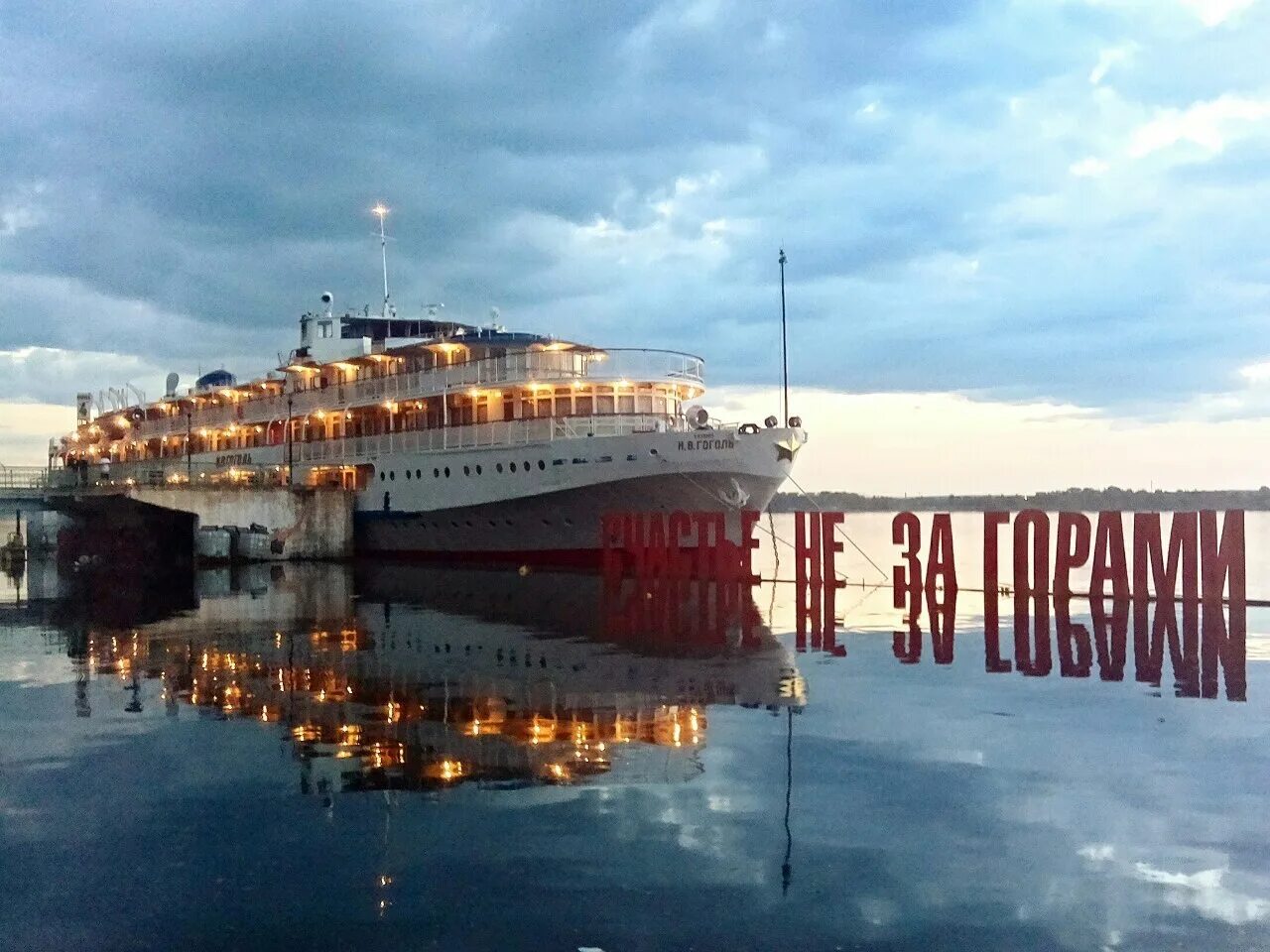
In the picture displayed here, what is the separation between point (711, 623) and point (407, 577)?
652 inches

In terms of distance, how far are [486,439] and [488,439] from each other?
13cm

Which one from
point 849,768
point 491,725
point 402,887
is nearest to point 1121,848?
point 849,768

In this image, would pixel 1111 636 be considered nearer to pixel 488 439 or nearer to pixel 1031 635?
pixel 1031 635

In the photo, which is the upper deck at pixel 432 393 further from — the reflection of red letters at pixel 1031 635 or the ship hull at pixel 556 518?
the reflection of red letters at pixel 1031 635

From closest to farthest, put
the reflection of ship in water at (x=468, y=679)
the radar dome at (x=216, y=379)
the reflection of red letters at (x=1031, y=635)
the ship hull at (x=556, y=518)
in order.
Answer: the reflection of ship in water at (x=468, y=679)
the reflection of red letters at (x=1031, y=635)
the ship hull at (x=556, y=518)
the radar dome at (x=216, y=379)

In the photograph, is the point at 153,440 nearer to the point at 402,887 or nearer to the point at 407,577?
the point at 407,577

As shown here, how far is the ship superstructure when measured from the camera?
33094 millimetres

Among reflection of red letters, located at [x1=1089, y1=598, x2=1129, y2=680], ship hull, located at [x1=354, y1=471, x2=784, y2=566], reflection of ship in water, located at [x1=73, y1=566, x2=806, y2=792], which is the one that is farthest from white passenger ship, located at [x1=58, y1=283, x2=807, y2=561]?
reflection of red letters, located at [x1=1089, y1=598, x2=1129, y2=680]

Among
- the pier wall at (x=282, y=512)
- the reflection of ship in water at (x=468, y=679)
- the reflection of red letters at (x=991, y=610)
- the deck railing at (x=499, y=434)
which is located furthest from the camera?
the pier wall at (x=282, y=512)

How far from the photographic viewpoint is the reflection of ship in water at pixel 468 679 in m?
10.2

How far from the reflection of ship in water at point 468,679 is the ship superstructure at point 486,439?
25.8 feet

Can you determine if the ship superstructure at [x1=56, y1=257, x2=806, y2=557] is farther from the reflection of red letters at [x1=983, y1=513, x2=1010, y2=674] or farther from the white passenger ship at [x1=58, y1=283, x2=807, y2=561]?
the reflection of red letters at [x1=983, y1=513, x2=1010, y2=674]

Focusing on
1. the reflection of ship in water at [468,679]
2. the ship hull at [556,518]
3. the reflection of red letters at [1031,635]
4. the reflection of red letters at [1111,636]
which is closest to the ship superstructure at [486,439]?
the ship hull at [556,518]

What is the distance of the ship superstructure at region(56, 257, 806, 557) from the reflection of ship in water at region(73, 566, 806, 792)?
7.86 m
